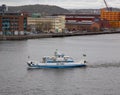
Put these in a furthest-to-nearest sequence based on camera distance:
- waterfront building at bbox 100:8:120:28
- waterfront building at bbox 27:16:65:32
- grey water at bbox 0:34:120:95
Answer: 1. waterfront building at bbox 100:8:120:28
2. waterfront building at bbox 27:16:65:32
3. grey water at bbox 0:34:120:95

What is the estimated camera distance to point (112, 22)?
1610 inches

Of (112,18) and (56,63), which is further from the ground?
(56,63)

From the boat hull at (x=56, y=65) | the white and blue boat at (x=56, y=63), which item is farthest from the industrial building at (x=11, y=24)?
the boat hull at (x=56, y=65)

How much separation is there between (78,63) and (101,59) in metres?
1.76

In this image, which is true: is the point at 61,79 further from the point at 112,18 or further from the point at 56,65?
the point at 112,18

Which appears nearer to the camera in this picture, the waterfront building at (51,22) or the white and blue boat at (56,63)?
the white and blue boat at (56,63)

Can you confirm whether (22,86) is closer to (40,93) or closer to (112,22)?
(40,93)

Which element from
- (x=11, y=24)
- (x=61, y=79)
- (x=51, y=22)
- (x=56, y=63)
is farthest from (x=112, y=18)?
(x=61, y=79)

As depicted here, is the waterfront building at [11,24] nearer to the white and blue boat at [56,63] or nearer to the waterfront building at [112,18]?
the white and blue boat at [56,63]

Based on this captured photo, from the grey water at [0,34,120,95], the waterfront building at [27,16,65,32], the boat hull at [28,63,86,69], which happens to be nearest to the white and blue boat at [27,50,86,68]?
the boat hull at [28,63,86,69]

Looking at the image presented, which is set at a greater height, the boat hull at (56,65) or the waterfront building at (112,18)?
the boat hull at (56,65)

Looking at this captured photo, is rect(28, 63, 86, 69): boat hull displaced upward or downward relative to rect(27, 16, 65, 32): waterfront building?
upward

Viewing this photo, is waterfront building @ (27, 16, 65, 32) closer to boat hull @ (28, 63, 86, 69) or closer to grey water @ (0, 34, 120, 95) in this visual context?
grey water @ (0, 34, 120, 95)

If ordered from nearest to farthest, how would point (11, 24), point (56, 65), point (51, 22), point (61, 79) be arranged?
point (61, 79), point (56, 65), point (11, 24), point (51, 22)
